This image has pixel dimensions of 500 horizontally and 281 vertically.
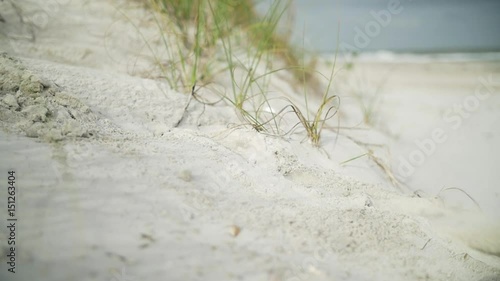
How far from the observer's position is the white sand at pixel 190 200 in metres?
0.89

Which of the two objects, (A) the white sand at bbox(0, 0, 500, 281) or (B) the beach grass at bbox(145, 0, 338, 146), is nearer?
(A) the white sand at bbox(0, 0, 500, 281)

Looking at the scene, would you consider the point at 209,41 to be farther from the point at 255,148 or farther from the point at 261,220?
the point at 261,220

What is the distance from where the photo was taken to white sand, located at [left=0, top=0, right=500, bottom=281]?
0.89m

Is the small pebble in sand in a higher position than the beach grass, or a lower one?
lower

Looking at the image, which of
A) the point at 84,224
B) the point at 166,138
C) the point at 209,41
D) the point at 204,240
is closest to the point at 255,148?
the point at 166,138

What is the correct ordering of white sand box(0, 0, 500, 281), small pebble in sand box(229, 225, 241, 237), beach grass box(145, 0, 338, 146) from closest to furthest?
1. white sand box(0, 0, 500, 281)
2. small pebble in sand box(229, 225, 241, 237)
3. beach grass box(145, 0, 338, 146)

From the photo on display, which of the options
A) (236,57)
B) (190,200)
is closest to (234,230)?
(190,200)

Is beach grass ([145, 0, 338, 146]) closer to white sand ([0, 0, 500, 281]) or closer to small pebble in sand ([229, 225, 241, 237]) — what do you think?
white sand ([0, 0, 500, 281])

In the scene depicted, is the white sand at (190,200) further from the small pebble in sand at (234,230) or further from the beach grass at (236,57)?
the beach grass at (236,57)

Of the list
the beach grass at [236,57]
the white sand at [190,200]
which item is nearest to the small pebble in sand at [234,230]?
the white sand at [190,200]

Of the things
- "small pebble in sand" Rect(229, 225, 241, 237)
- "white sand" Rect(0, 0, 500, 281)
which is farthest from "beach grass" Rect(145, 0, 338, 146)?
"small pebble in sand" Rect(229, 225, 241, 237)

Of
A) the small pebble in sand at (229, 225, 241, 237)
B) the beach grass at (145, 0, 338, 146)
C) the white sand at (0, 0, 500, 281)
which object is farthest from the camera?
the beach grass at (145, 0, 338, 146)

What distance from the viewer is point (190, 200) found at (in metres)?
1.09

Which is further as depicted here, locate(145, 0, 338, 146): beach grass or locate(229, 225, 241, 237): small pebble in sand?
locate(145, 0, 338, 146): beach grass
